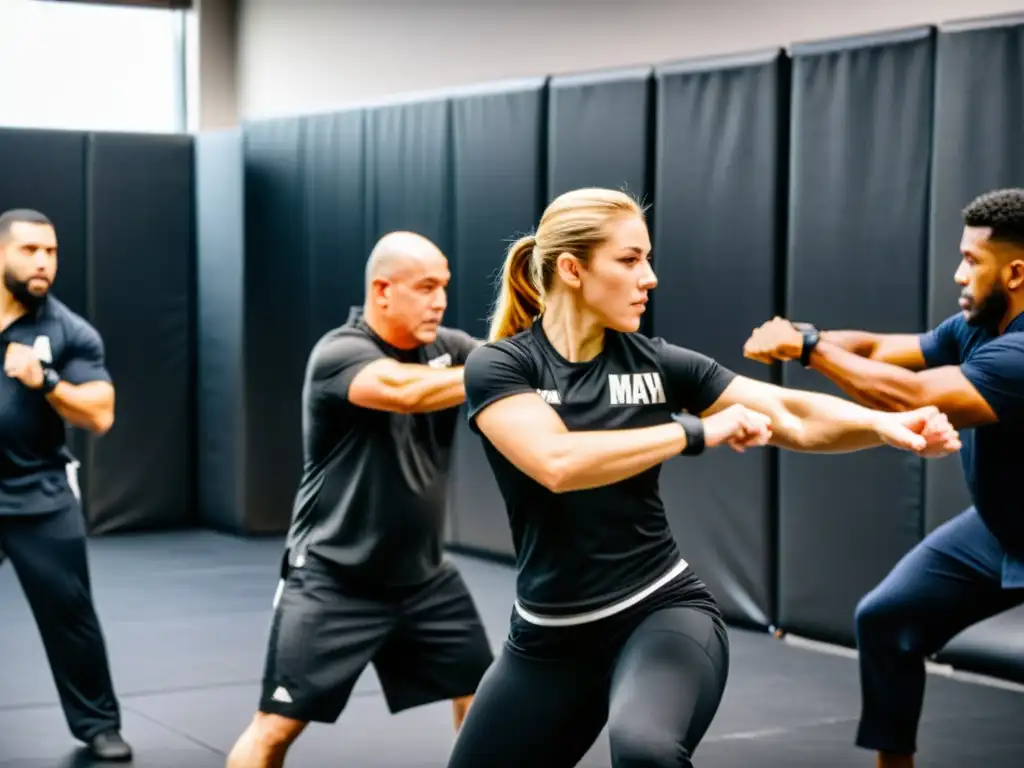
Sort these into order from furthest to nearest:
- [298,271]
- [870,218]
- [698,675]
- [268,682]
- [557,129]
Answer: [298,271], [557,129], [870,218], [268,682], [698,675]

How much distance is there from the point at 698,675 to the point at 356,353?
5.62ft

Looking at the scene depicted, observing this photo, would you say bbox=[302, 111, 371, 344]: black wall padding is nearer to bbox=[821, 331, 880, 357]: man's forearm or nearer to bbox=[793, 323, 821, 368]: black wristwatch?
bbox=[821, 331, 880, 357]: man's forearm

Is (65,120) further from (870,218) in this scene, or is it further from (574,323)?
(574,323)

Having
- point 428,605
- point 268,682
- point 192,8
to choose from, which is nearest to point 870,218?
point 428,605

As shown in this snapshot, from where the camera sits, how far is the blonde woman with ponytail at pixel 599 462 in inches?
128

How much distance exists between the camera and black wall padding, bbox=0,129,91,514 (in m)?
10.3

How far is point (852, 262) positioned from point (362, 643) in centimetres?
332

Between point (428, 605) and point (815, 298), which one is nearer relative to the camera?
point (428, 605)

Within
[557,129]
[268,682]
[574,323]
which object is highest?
[557,129]

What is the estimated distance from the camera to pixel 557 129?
340 inches

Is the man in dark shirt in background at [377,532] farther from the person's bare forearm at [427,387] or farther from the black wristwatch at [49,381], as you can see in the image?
the black wristwatch at [49,381]

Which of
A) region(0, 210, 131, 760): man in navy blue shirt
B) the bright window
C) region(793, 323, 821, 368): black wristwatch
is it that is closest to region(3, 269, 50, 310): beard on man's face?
region(0, 210, 131, 760): man in navy blue shirt

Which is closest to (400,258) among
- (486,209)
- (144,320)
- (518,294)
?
(518,294)

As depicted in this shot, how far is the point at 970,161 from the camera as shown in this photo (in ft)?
21.4
